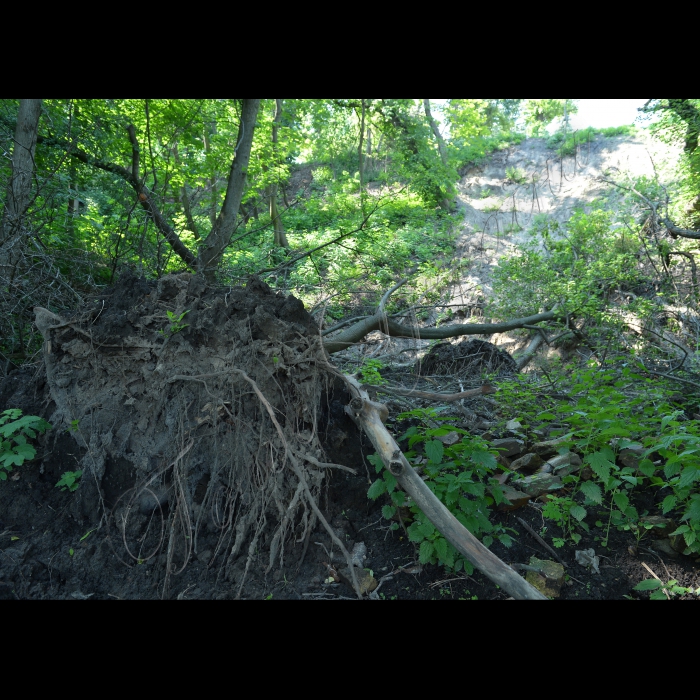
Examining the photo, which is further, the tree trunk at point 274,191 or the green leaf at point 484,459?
the tree trunk at point 274,191

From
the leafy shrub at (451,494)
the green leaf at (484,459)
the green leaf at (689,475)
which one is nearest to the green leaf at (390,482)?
the leafy shrub at (451,494)

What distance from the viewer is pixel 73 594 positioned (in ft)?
10.1

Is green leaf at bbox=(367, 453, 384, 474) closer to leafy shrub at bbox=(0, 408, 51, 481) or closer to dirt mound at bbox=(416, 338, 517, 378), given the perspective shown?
leafy shrub at bbox=(0, 408, 51, 481)

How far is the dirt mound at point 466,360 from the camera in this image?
6516 millimetres

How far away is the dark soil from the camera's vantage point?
10.5 ft

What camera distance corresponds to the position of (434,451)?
3320mm

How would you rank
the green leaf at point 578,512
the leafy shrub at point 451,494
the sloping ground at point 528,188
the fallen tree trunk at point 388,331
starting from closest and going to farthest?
the leafy shrub at point 451,494 → the green leaf at point 578,512 → the fallen tree trunk at point 388,331 → the sloping ground at point 528,188

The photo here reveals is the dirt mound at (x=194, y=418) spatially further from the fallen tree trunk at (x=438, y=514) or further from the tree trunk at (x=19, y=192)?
the tree trunk at (x=19, y=192)

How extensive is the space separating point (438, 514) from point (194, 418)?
180 centimetres

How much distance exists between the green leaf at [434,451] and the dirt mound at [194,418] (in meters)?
0.75

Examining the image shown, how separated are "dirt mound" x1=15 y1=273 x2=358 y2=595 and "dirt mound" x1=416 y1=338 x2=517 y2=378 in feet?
10.0

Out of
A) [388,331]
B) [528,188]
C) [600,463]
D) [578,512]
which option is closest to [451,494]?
[578,512]
